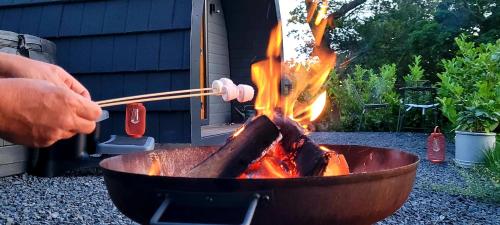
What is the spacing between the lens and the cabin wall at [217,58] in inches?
230

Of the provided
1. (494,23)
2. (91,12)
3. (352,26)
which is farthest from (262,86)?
(352,26)

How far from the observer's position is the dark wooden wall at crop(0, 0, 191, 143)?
3.86m

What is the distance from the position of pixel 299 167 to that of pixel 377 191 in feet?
1.18

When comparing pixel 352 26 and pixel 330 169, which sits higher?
pixel 352 26

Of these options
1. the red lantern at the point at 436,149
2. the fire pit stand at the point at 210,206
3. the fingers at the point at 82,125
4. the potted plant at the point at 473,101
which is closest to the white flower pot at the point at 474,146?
the potted plant at the point at 473,101

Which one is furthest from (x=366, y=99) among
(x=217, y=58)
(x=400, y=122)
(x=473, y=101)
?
(x=217, y=58)

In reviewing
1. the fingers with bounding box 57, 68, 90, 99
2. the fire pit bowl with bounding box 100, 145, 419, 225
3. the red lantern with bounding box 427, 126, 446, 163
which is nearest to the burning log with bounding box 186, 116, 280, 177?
the fire pit bowl with bounding box 100, 145, 419, 225

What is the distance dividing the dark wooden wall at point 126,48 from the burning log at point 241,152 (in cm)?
221

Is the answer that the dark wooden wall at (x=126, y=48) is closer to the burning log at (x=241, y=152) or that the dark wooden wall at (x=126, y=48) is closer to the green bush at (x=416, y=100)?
the burning log at (x=241, y=152)

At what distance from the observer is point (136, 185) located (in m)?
1.34

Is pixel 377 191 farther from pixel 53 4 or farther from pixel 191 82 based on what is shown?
pixel 53 4

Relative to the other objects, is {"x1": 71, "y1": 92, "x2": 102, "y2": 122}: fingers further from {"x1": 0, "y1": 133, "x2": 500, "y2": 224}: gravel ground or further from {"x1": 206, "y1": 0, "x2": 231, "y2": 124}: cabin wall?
{"x1": 206, "y1": 0, "x2": 231, "y2": 124}: cabin wall

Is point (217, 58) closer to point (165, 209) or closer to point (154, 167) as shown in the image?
point (154, 167)

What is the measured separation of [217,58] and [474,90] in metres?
3.41
